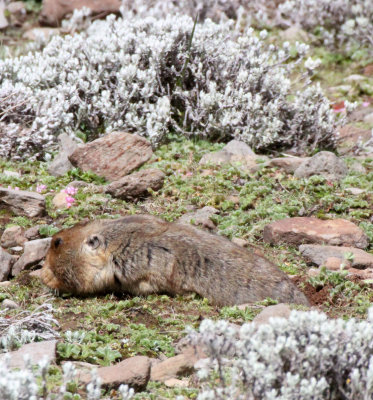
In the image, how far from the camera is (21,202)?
6707 millimetres

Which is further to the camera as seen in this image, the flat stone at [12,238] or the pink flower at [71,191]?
the pink flower at [71,191]

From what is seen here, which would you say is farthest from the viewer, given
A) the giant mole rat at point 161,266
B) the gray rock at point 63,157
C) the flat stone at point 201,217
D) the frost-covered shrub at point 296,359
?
the gray rock at point 63,157

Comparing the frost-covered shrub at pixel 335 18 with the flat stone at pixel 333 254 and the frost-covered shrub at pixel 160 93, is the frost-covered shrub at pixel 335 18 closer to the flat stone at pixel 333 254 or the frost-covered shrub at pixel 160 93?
the frost-covered shrub at pixel 160 93

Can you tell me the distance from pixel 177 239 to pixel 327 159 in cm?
296

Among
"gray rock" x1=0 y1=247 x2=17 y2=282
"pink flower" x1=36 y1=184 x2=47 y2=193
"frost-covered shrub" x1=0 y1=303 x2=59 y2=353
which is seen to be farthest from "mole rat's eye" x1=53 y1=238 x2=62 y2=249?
"pink flower" x1=36 y1=184 x2=47 y2=193

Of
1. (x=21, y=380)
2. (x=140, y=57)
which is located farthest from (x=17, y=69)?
(x=21, y=380)

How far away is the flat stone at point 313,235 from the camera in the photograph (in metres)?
6.37

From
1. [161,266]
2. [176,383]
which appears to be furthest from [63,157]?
[176,383]

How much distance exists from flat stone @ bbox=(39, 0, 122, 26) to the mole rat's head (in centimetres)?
794

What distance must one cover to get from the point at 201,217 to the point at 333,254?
135cm

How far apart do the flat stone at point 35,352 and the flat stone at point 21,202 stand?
2601 millimetres

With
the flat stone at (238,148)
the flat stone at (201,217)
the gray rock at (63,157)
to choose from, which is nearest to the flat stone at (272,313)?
the flat stone at (201,217)

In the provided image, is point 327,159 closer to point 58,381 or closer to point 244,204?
point 244,204

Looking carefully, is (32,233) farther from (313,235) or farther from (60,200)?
(313,235)
